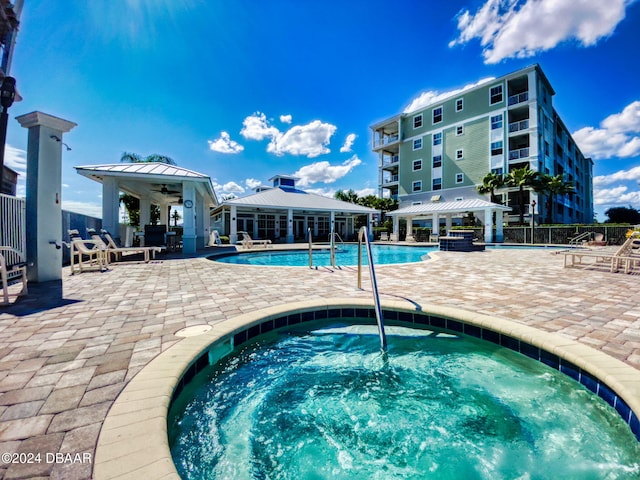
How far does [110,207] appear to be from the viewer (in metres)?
11.4

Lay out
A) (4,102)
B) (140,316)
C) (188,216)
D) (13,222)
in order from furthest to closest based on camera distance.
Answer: (188,216) < (13,222) < (4,102) < (140,316)

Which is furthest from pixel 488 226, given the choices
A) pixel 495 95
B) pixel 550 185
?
pixel 495 95

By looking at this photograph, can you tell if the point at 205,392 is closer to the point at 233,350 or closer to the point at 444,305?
the point at 233,350

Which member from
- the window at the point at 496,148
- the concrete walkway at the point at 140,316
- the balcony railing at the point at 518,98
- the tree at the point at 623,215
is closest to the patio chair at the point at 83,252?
the concrete walkway at the point at 140,316

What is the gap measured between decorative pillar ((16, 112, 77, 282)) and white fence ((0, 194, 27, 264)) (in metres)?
0.26

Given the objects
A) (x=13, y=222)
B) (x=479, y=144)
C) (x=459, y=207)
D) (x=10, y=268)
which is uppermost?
(x=479, y=144)

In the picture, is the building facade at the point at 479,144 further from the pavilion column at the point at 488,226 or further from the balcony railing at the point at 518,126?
the pavilion column at the point at 488,226

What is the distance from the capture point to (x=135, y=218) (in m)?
33.6

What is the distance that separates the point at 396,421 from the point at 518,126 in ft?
98.4

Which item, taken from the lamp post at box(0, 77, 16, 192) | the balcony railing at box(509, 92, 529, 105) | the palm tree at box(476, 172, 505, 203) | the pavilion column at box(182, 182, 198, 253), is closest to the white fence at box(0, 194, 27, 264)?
the lamp post at box(0, 77, 16, 192)

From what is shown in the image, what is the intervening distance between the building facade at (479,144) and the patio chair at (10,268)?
26.5 metres

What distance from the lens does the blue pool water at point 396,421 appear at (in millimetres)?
1602

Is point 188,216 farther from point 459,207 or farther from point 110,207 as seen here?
point 459,207

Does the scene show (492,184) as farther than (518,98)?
No
